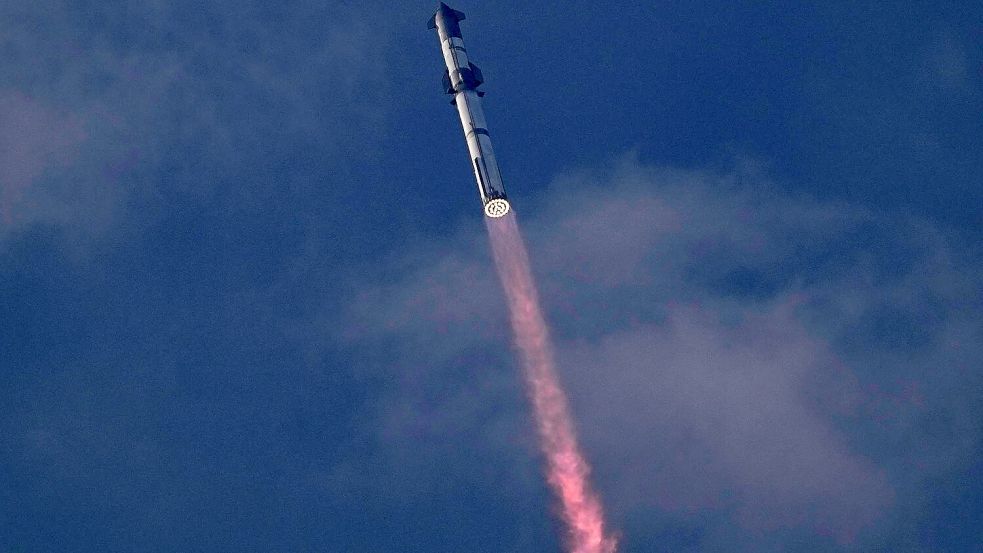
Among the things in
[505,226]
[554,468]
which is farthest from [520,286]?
[554,468]

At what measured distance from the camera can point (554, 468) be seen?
164250 mm

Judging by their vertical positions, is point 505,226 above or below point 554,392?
above

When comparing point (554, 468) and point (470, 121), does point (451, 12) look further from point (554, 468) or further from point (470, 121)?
point (554, 468)

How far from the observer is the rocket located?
5876 inches

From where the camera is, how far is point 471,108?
513 ft

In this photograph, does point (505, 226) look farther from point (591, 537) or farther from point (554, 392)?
point (591, 537)

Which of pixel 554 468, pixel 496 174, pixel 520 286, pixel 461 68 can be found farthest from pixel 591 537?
pixel 461 68

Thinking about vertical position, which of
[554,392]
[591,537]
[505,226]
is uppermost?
[505,226]

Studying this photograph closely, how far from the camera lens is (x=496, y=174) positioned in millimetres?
150875

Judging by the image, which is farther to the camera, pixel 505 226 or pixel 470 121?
pixel 505 226

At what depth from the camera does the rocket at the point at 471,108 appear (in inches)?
5876

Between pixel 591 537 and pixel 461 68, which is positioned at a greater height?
pixel 461 68

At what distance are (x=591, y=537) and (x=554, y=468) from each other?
27.8 ft


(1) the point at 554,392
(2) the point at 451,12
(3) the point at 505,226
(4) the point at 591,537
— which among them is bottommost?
(4) the point at 591,537
